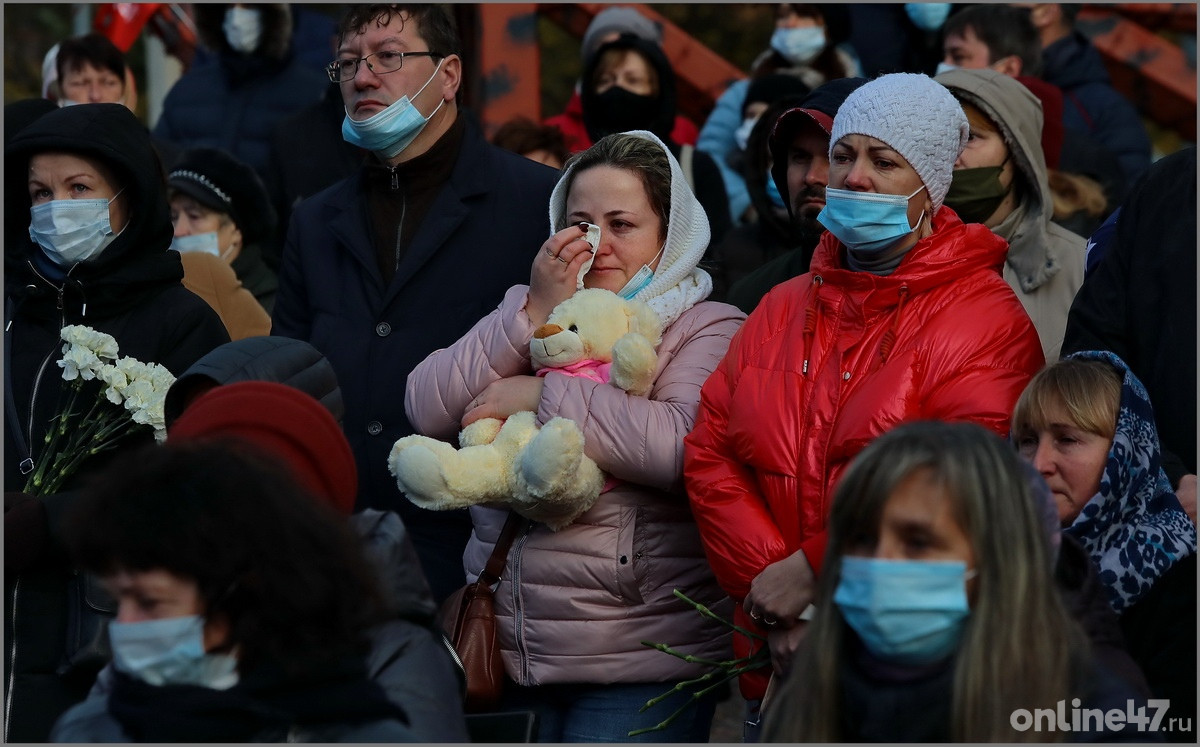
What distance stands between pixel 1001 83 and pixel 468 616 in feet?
8.09

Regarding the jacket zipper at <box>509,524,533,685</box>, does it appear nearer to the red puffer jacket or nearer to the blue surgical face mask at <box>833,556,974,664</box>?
the red puffer jacket

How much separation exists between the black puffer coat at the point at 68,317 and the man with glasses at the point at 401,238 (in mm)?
405

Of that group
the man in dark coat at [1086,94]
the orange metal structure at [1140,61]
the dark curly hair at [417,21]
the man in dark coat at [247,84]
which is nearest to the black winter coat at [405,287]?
the dark curly hair at [417,21]

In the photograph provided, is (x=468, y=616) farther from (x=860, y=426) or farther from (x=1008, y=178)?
(x=1008, y=178)

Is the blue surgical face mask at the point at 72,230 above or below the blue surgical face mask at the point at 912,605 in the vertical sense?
above

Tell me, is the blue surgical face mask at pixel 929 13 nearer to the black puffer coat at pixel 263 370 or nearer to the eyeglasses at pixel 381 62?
the eyeglasses at pixel 381 62

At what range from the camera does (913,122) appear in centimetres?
435

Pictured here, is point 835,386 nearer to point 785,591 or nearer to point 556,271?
point 785,591

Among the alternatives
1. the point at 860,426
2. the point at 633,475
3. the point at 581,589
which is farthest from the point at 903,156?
the point at 581,589

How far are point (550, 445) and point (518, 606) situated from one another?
21.0 inches

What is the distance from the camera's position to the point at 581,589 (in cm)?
442

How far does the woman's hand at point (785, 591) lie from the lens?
13.1 feet

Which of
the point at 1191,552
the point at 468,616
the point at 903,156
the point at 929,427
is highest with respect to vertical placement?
the point at 903,156

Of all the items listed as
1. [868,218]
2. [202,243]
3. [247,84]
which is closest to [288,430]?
[868,218]
